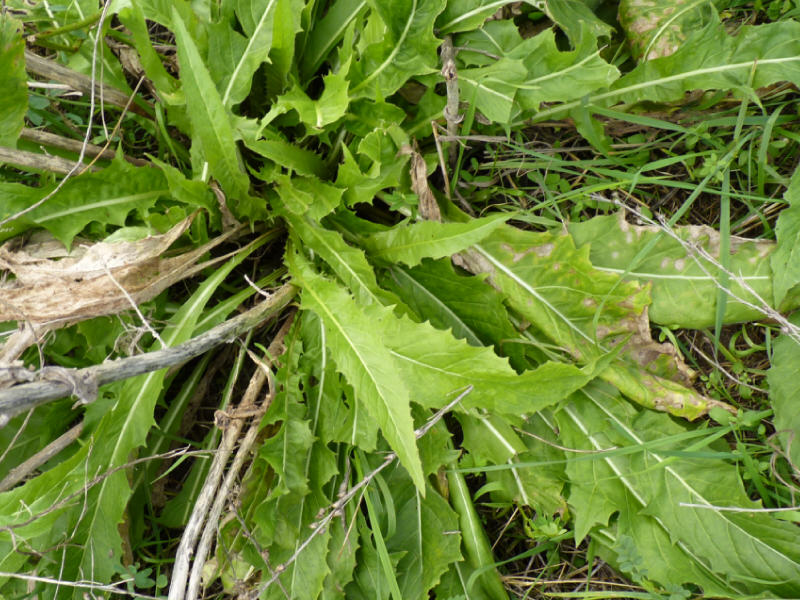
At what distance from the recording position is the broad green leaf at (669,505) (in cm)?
A: 158

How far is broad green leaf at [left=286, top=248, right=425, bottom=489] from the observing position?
1224mm

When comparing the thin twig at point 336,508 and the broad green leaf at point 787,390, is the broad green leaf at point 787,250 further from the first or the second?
the thin twig at point 336,508

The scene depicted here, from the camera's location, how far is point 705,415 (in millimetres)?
1782

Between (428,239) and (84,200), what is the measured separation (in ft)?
3.11

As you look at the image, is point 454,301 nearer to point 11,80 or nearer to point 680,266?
point 680,266

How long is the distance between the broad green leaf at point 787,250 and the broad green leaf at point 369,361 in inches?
41.8

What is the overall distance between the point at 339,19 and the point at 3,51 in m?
0.88

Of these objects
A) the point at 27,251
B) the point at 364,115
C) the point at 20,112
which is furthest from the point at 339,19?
the point at 27,251

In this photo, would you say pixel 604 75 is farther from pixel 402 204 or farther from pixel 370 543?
pixel 370 543

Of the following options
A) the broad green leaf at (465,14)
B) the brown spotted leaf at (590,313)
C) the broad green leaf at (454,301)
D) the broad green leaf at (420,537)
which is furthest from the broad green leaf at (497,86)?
the broad green leaf at (420,537)

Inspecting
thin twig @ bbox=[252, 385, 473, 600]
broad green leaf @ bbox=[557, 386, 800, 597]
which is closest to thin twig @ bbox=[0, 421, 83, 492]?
thin twig @ bbox=[252, 385, 473, 600]

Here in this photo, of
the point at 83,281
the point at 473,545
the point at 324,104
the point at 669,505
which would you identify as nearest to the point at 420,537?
the point at 473,545

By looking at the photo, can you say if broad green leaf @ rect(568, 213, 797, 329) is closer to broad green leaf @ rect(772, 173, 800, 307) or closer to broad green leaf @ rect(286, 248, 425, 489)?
broad green leaf @ rect(772, 173, 800, 307)

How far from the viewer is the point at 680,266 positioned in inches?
66.5
